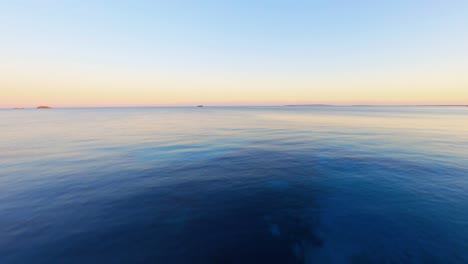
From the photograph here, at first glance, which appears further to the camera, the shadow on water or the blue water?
the blue water

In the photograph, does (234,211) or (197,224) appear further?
(234,211)

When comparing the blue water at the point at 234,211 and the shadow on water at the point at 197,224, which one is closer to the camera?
Answer: the shadow on water at the point at 197,224

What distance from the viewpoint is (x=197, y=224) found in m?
10.8

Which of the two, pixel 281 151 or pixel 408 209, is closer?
pixel 408 209

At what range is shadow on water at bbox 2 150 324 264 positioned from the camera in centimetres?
861

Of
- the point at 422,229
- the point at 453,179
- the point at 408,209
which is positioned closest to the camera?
the point at 422,229

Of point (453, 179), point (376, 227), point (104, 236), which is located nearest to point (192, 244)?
point (104, 236)

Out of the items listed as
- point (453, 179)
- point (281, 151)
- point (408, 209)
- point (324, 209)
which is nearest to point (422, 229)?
point (408, 209)

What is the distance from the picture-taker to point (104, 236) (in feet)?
31.8

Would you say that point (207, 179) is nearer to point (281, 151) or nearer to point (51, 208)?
point (51, 208)

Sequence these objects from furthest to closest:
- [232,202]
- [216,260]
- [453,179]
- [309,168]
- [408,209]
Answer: [309,168]
[453,179]
[232,202]
[408,209]
[216,260]

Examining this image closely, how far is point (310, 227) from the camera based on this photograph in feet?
34.9

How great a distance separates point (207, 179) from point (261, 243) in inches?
335

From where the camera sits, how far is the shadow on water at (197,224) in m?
8.61
